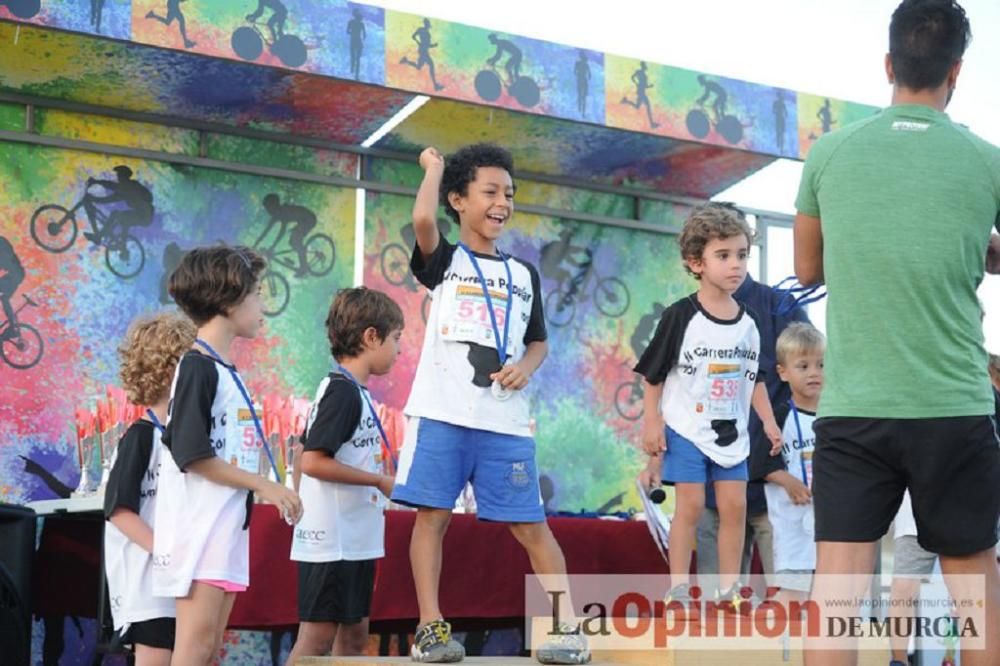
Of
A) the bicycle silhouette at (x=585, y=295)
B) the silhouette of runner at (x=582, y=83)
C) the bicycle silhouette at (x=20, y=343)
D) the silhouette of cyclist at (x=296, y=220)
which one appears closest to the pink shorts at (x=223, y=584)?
the bicycle silhouette at (x=20, y=343)

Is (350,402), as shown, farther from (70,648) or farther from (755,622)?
(70,648)

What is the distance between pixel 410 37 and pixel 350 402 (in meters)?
2.69

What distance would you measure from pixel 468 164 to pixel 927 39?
203cm

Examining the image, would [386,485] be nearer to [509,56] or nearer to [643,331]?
[509,56]

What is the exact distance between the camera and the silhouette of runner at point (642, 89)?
7656mm

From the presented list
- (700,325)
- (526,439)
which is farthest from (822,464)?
(700,325)

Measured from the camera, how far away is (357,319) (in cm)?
517

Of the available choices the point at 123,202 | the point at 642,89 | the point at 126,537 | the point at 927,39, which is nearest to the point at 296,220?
the point at 123,202

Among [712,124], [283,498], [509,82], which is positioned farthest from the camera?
[712,124]

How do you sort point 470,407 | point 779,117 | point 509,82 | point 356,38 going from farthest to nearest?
point 779,117
point 509,82
point 356,38
point 470,407

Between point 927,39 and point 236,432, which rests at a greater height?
point 927,39

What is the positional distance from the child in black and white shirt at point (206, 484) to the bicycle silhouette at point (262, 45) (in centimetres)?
272

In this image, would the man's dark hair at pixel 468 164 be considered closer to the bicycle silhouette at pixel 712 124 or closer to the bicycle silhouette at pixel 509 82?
the bicycle silhouette at pixel 509 82

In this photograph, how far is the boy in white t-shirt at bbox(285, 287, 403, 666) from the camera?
485 cm
